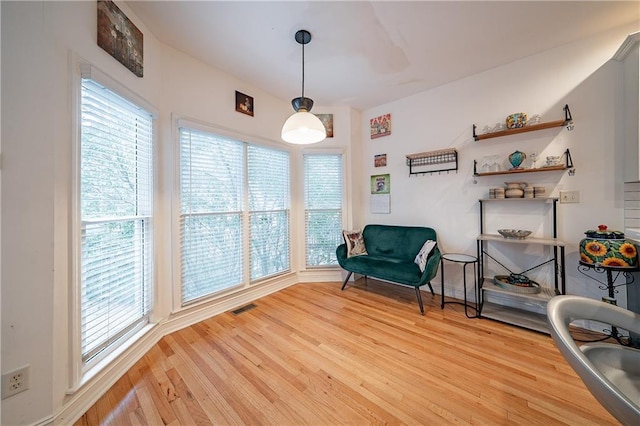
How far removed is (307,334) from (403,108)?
319 cm

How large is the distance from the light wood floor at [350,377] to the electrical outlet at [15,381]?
1.27ft

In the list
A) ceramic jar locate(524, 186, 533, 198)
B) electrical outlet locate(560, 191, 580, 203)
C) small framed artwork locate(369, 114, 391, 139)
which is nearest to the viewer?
electrical outlet locate(560, 191, 580, 203)

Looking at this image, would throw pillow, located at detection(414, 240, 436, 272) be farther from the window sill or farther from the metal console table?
the window sill

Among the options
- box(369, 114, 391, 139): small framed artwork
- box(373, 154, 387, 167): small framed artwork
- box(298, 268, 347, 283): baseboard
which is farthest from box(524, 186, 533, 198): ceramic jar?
box(298, 268, 347, 283): baseboard

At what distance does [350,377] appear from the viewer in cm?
155

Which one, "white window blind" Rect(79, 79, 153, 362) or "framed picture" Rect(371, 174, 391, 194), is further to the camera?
"framed picture" Rect(371, 174, 391, 194)

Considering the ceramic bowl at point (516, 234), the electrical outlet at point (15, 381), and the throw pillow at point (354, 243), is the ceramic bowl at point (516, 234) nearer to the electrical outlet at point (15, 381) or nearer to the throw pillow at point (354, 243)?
the throw pillow at point (354, 243)

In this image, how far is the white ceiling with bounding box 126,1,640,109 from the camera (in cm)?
174

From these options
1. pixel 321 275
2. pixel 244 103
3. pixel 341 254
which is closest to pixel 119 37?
pixel 244 103

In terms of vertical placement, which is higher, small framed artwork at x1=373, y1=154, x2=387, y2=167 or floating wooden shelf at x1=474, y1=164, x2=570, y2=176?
small framed artwork at x1=373, y1=154, x2=387, y2=167

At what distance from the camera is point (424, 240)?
2.89 metres

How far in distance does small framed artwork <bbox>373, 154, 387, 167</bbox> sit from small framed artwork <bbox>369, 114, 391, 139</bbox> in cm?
31

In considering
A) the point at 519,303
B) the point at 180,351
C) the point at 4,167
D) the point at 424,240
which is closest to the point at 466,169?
the point at 424,240

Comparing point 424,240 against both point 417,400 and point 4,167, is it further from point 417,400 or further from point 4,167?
point 4,167
